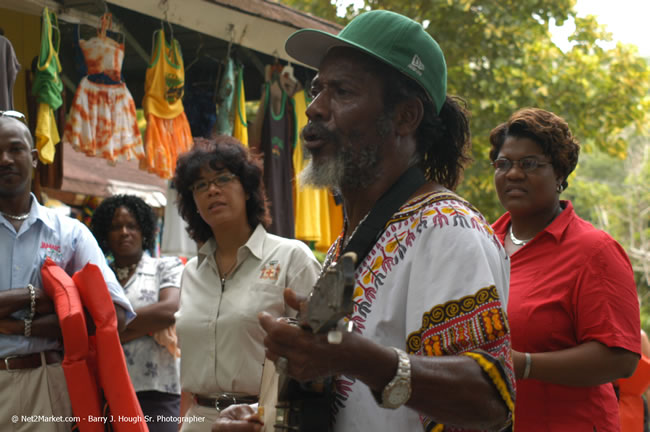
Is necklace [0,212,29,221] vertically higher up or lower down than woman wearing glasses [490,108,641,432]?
higher up

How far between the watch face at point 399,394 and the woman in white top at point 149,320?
320cm

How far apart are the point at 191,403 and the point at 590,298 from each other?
6.32ft

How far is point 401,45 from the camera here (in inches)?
78.2

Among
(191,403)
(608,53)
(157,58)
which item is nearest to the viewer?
(191,403)

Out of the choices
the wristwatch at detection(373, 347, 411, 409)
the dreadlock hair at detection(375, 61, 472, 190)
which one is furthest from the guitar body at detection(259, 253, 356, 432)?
the dreadlock hair at detection(375, 61, 472, 190)

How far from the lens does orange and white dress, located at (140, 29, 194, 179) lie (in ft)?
18.5

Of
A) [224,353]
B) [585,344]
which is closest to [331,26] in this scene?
[224,353]

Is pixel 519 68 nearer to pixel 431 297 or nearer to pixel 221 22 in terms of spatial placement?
pixel 221 22

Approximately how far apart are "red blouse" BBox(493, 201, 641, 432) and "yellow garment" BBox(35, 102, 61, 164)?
3.21 meters

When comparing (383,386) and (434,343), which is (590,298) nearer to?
(434,343)

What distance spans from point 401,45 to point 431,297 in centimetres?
72

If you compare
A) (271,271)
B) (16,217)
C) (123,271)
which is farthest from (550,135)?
(123,271)

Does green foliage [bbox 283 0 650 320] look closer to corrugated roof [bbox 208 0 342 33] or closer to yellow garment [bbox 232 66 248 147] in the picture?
corrugated roof [bbox 208 0 342 33]

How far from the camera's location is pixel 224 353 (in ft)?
11.3
